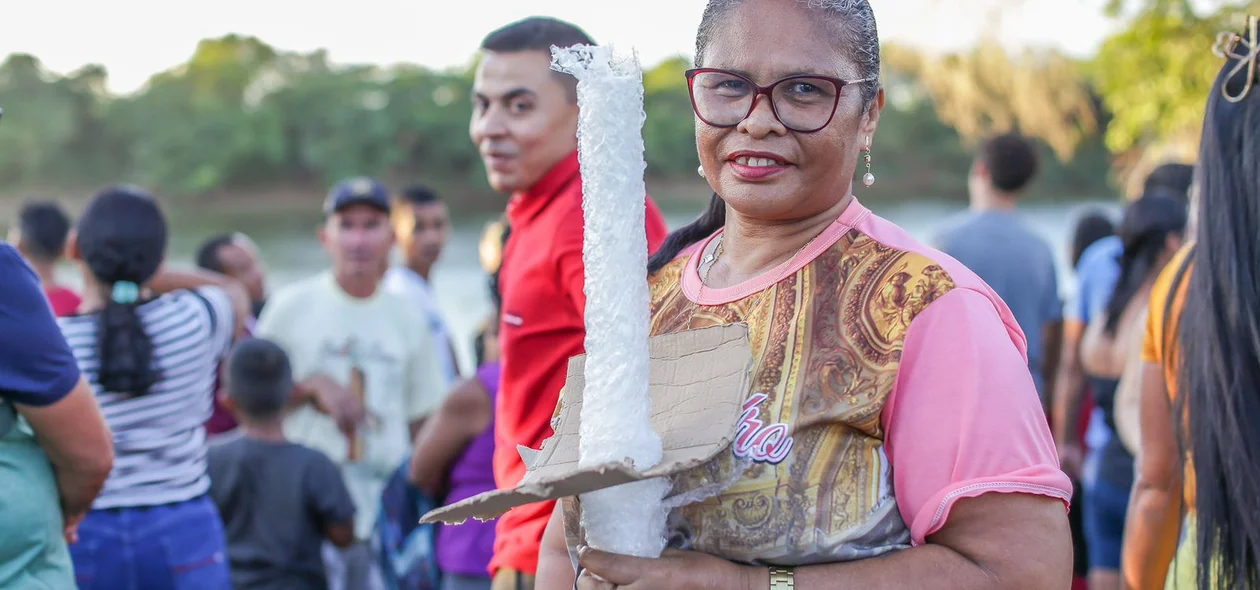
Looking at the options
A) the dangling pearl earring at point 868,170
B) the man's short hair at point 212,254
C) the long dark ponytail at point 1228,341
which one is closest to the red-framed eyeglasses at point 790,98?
the dangling pearl earring at point 868,170

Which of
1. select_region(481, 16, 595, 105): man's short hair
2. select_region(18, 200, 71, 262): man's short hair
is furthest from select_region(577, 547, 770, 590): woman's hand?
select_region(18, 200, 71, 262): man's short hair

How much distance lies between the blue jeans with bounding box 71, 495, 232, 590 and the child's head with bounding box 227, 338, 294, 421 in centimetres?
66

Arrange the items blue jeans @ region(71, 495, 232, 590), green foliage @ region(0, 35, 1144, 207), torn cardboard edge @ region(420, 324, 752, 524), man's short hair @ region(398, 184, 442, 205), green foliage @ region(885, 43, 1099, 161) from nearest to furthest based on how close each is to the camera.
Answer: torn cardboard edge @ region(420, 324, 752, 524), blue jeans @ region(71, 495, 232, 590), man's short hair @ region(398, 184, 442, 205), green foliage @ region(0, 35, 1144, 207), green foliage @ region(885, 43, 1099, 161)

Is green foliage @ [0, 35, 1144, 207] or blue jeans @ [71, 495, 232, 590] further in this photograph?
green foliage @ [0, 35, 1144, 207]

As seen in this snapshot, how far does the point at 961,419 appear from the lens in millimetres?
1365

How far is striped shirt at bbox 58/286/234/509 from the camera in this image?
3.28 m

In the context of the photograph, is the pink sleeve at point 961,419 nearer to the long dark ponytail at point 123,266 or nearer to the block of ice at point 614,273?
the block of ice at point 614,273

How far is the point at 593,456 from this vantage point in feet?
4.33

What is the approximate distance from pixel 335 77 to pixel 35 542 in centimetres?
744

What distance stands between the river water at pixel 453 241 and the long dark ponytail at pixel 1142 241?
155 inches

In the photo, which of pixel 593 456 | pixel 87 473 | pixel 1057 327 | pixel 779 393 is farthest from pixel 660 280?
pixel 1057 327

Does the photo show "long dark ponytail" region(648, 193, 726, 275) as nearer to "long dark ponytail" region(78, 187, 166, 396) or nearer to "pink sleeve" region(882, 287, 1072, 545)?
"pink sleeve" region(882, 287, 1072, 545)

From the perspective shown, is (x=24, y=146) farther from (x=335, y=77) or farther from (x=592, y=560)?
(x=592, y=560)

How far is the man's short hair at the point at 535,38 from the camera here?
2959 millimetres
